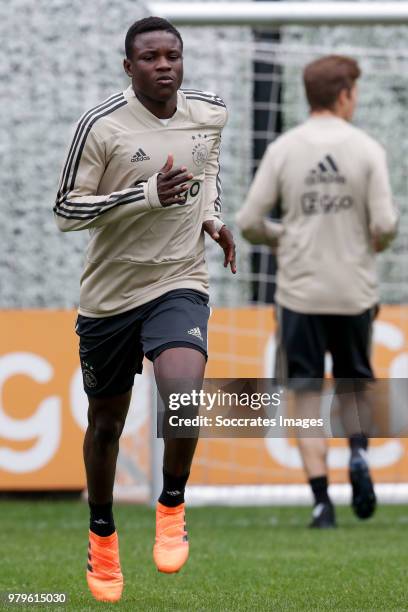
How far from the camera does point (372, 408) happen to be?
7.83 metres

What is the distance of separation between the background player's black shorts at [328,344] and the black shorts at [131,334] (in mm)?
2427

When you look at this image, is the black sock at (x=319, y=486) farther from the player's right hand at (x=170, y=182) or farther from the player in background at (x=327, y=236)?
the player's right hand at (x=170, y=182)

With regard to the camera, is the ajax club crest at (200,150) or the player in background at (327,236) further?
the player in background at (327,236)

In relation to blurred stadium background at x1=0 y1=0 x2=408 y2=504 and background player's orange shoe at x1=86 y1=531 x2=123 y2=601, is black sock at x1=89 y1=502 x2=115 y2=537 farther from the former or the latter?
blurred stadium background at x1=0 y1=0 x2=408 y2=504

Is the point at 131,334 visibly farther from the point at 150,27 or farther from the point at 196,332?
the point at 150,27

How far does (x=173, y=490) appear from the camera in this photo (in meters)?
5.21

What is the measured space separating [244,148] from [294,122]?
1.60ft

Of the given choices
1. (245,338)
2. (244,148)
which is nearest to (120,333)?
(245,338)

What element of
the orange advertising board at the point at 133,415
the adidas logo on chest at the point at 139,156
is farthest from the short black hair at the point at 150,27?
the orange advertising board at the point at 133,415

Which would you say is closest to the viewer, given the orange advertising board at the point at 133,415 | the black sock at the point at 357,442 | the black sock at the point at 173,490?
the black sock at the point at 173,490

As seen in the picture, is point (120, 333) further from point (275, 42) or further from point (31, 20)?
point (31, 20)

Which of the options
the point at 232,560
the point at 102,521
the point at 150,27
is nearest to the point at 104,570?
the point at 102,521

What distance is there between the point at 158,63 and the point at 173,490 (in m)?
1.51

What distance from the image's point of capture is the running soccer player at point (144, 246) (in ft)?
16.6
